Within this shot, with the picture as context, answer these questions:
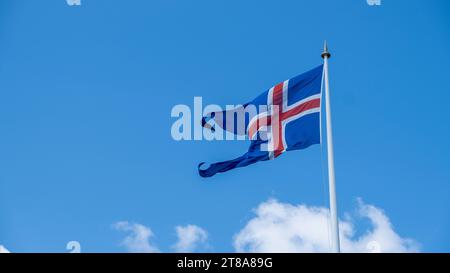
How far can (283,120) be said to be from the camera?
1742cm

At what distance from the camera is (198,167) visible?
17.6 m

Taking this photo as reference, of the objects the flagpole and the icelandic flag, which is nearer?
the flagpole

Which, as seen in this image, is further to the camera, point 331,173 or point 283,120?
point 283,120

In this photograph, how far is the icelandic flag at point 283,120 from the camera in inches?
667

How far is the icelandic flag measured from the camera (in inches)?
667

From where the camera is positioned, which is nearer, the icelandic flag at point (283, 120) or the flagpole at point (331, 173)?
the flagpole at point (331, 173)

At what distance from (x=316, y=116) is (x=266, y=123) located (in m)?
1.77

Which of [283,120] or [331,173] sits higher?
[283,120]
